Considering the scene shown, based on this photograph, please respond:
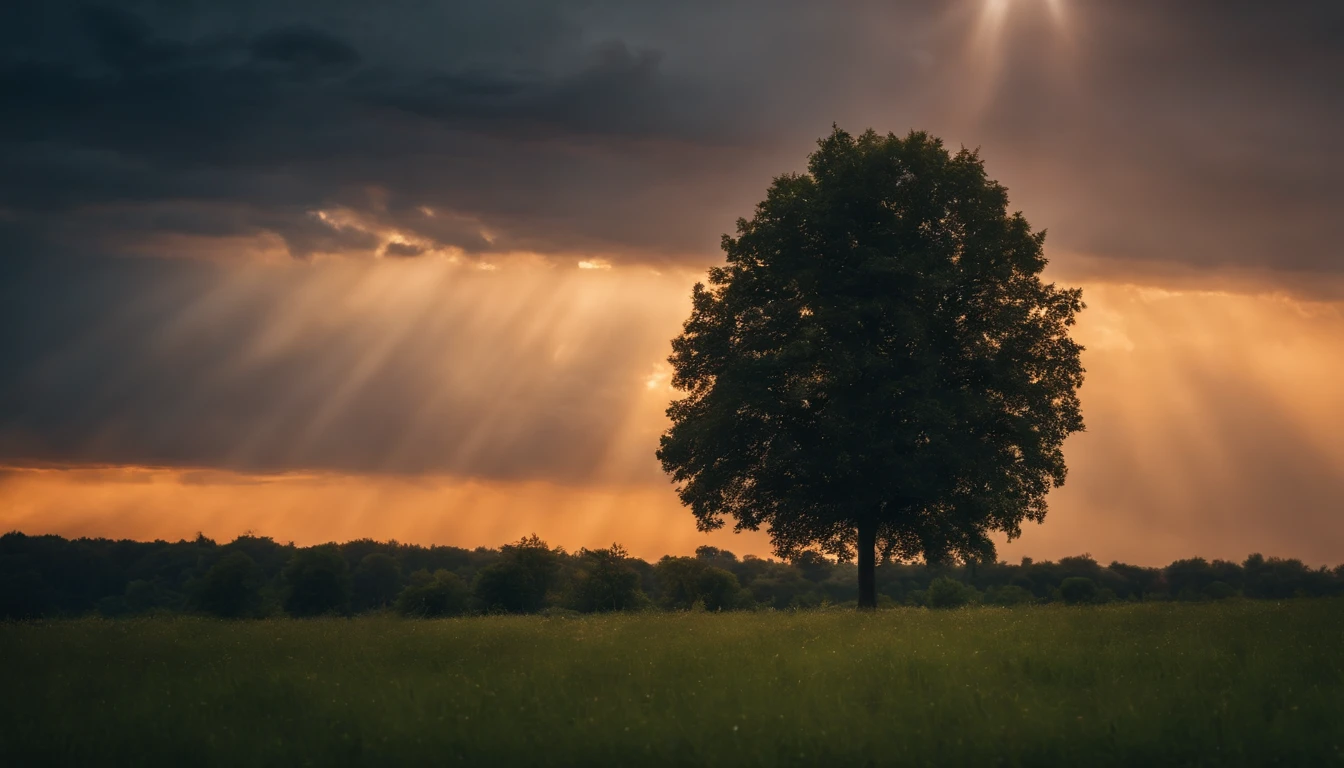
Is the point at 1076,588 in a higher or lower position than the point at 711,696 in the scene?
higher

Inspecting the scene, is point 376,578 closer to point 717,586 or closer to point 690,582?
point 690,582

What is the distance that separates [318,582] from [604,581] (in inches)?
750

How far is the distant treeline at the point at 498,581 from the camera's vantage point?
47750 mm

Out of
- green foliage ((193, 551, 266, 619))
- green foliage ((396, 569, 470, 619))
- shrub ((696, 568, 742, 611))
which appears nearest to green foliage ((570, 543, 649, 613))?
green foliage ((396, 569, 470, 619))

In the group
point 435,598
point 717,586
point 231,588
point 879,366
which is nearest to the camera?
point 879,366

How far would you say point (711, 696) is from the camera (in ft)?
50.5

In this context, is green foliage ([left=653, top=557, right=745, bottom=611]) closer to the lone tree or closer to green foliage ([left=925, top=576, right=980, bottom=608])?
green foliage ([left=925, top=576, right=980, bottom=608])

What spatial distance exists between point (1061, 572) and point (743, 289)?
57.0 meters

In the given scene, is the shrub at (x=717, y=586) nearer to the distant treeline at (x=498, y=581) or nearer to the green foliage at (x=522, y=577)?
the distant treeline at (x=498, y=581)

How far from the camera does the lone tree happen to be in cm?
3250

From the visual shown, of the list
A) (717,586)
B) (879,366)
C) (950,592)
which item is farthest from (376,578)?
(879,366)

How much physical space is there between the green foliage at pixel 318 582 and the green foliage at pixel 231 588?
2.39 metres

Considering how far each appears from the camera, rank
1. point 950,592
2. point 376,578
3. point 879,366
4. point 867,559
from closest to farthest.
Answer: point 879,366, point 867,559, point 950,592, point 376,578

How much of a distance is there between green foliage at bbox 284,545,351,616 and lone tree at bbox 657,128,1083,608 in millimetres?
28847
